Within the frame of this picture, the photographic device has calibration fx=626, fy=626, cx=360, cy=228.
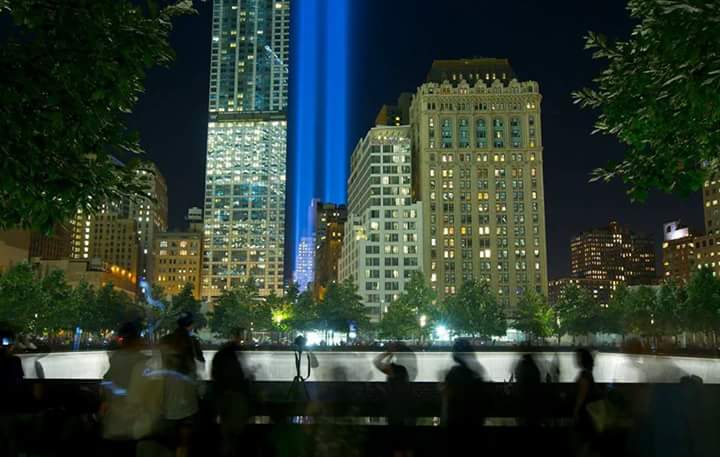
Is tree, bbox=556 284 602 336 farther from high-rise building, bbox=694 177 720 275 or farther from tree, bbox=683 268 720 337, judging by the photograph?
high-rise building, bbox=694 177 720 275

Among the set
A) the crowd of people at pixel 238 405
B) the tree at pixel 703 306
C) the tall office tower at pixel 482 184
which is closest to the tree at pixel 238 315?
the tall office tower at pixel 482 184

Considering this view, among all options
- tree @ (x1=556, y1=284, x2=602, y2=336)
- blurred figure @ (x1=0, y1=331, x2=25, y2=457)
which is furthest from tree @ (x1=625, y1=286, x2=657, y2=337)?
blurred figure @ (x1=0, y1=331, x2=25, y2=457)

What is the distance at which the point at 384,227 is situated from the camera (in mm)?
161125

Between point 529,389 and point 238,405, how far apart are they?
5.36m

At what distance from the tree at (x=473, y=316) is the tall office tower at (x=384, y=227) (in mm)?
28138

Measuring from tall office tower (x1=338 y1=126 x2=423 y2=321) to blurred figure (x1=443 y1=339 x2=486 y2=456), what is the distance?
5448 inches

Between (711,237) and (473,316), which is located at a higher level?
(711,237)

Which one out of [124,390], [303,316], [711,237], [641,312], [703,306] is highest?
[711,237]

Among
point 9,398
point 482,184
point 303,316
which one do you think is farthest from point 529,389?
point 482,184

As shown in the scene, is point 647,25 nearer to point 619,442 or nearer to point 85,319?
point 619,442

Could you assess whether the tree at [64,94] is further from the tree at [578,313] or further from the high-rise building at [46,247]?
the high-rise building at [46,247]

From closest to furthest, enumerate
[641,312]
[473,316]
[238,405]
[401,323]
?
[238,405] < [641,312] < [473,316] < [401,323]

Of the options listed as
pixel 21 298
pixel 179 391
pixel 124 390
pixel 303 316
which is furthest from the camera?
pixel 303 316

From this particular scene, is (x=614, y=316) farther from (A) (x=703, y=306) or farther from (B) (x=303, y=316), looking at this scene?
(B) (x=303, y=316)
